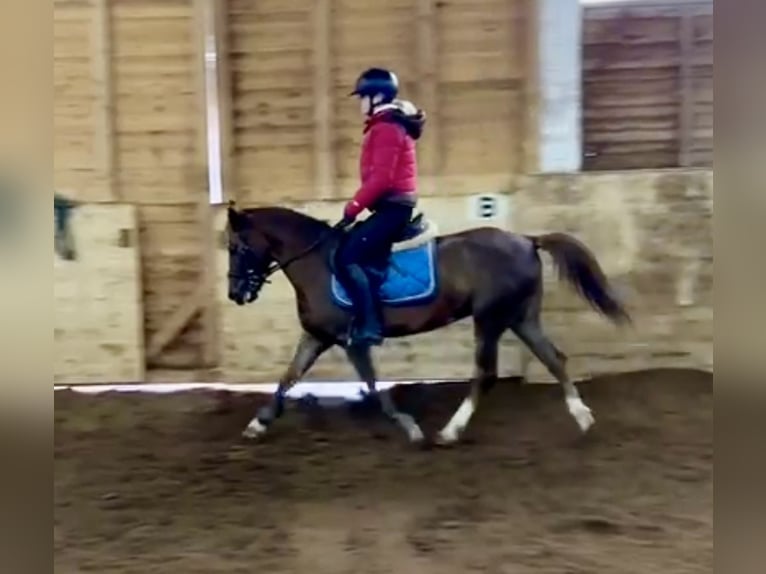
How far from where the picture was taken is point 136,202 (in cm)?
81

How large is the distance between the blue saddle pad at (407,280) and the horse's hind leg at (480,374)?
0.05 meters

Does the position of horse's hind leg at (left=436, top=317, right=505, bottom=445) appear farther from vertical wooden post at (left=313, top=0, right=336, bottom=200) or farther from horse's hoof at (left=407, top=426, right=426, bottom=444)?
vertical wooden post at (left=313, top=0, right=336, bottom=200)

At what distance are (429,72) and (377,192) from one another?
10cm

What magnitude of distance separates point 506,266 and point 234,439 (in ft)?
0.87

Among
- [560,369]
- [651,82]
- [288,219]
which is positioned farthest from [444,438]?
[651,82]

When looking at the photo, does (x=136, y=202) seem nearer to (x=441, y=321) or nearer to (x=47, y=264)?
(x=47, y=264)

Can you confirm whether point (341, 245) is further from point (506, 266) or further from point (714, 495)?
point (714, 495)

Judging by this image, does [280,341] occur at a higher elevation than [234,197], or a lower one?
lower

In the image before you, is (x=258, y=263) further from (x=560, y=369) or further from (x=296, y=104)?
(x=560, y=369)

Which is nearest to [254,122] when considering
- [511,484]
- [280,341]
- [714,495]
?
[280,341]

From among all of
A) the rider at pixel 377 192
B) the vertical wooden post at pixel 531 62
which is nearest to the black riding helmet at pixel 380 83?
the rider at pixel 377 192

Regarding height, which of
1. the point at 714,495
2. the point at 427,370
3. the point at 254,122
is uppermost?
the point at 254,122

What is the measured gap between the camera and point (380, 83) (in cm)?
80

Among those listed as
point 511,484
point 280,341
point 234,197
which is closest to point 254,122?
point 234,197
